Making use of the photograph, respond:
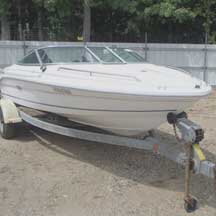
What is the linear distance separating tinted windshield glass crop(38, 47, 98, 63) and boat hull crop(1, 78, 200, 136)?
53 cm

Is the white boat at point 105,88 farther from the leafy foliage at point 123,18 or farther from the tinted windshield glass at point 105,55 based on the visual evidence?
the leafy foliage at point 123,18

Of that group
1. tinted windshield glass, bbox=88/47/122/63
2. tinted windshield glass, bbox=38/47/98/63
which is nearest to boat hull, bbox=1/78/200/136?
tinted windshield glass, bbox=38/47/98/63

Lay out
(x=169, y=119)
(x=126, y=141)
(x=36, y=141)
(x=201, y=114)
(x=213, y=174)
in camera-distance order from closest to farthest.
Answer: (x=213, y=174) < (x=169, y=119) < (x=126, y=141) < (x=36, y=141) < (x=201, y=114)

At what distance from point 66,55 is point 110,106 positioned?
64.0 inches

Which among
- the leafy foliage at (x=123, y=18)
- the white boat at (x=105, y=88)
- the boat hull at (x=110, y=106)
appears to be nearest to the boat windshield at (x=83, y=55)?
the white boat at (x=105, y=88)

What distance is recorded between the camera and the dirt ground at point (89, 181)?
3.55 m

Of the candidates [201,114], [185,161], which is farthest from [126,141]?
[201,114]

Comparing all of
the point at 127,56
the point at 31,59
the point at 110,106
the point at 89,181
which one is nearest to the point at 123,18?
the point at 31,59

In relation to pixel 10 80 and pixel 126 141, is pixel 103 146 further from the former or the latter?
pixel 10 80

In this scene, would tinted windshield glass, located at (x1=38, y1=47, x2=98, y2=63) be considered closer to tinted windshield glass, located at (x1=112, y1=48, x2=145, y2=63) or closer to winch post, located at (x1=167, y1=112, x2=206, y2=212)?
tinted windshield glass, located at (x1=112, y1=48, x2=145, y2=63)

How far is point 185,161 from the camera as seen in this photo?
11.9 ft

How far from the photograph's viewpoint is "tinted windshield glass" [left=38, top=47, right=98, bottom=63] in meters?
5.26

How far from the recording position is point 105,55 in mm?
5238

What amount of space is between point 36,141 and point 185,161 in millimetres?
3079
